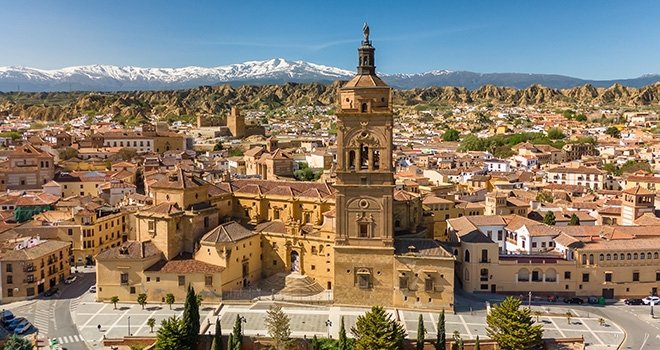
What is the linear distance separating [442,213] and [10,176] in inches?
2423

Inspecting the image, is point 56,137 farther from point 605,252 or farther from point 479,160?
point 605,252

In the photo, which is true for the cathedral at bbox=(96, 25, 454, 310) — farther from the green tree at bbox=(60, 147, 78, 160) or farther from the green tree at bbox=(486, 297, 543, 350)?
the green tree at bbox=(60, 147, 78, 160)

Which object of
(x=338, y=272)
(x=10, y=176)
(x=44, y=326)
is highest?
(x=10, y=176)

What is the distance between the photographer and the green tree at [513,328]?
128 feet

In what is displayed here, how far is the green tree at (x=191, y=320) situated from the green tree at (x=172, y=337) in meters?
0.50

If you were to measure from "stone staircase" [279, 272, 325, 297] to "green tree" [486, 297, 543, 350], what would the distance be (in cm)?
1565

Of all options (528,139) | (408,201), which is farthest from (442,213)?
(528,139)

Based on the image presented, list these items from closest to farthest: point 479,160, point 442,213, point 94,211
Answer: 1. point 94,211
2. point 442,213
3. point 479,160

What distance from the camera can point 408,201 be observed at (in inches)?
2056

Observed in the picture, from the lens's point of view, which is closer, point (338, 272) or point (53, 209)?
point (338, 272)

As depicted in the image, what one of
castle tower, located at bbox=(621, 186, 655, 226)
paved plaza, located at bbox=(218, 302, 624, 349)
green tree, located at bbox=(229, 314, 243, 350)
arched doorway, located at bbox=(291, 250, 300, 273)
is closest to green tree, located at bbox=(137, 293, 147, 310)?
paved plaza, located at bbox=(218, 302, 624, 349)

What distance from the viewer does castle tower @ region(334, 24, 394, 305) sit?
4656cm

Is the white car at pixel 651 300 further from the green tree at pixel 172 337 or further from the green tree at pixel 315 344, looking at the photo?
the green tree at pixel 172 337

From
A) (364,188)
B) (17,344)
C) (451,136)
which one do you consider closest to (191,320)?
(17,344)
